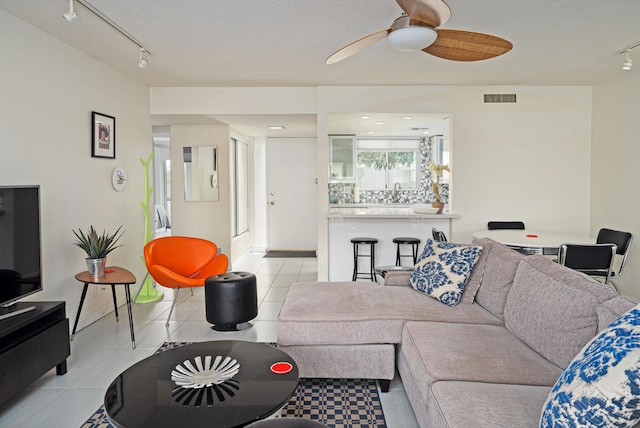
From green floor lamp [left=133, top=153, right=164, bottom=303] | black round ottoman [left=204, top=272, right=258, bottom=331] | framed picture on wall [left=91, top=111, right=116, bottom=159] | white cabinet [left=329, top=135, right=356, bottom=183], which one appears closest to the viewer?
black round ottoman [left=204, top=272, right=258, bottom=331]

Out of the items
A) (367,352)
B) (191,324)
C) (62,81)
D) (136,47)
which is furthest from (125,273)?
(367,352)

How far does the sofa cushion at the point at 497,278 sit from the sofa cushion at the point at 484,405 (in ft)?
3.20

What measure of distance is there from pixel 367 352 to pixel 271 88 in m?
3.71

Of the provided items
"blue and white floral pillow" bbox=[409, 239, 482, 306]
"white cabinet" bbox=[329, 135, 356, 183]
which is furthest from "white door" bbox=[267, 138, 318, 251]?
"blue and white floral pillow" bbox=[409, 239, 482, 306]

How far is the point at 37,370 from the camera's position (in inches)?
106

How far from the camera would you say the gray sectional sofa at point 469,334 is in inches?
67.9

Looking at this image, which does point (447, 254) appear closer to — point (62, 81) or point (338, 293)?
point (338, 293)

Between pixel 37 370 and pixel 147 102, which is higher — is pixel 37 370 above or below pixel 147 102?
below

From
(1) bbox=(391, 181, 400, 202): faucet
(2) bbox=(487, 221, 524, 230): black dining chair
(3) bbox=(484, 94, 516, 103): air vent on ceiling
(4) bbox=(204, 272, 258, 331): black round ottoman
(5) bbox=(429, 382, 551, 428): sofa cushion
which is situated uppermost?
(3) bbox=(484, 94, 516, 103): air vent on ceiling

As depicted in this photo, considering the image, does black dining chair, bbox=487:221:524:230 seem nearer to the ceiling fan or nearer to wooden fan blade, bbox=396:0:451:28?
the ceiling fan

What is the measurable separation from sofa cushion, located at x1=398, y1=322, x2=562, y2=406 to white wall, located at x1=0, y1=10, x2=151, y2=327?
295 centimetres

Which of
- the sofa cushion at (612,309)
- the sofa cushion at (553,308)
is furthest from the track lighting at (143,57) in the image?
the sofa cushion at (612,309)

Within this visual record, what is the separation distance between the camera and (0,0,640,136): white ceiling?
2.94 meters

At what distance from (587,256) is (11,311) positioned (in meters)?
4.21
